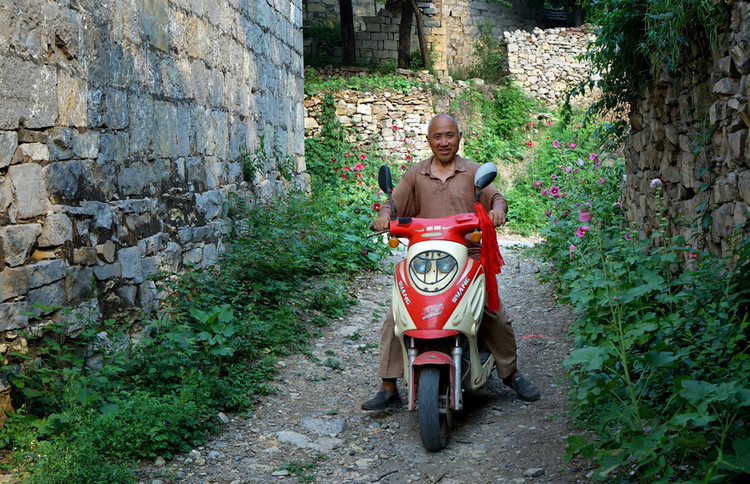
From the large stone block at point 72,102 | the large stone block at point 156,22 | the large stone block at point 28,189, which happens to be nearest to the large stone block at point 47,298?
the large stone block at point 28,189

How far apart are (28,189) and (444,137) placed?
2225 mm

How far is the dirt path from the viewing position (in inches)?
125

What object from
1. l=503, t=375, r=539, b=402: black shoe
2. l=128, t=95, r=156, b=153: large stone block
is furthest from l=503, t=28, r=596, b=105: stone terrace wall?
l=503, t=375, r=539, b=402: black shoe

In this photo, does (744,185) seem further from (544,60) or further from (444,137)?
(544,60)

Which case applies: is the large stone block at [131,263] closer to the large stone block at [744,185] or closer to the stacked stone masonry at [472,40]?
the large stone block at [744,185]

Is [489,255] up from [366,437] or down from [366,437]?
up

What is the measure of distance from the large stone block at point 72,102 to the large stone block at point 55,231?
0.51 metres

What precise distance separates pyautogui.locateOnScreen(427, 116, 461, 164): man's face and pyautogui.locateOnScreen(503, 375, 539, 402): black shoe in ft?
4.46

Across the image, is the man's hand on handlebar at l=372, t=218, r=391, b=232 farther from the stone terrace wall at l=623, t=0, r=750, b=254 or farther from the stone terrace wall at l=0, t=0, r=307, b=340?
the stone terrace wall at l=0, t=0, r=307, b=340

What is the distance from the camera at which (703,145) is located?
3.62 m

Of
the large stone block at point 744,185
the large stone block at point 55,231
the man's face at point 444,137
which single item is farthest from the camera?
the man's face at point 444,137

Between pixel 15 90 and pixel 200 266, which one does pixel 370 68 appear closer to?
pixel 200 266

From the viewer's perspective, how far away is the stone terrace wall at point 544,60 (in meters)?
18.5

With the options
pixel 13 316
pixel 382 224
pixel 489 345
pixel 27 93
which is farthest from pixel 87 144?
pixel 489 345
